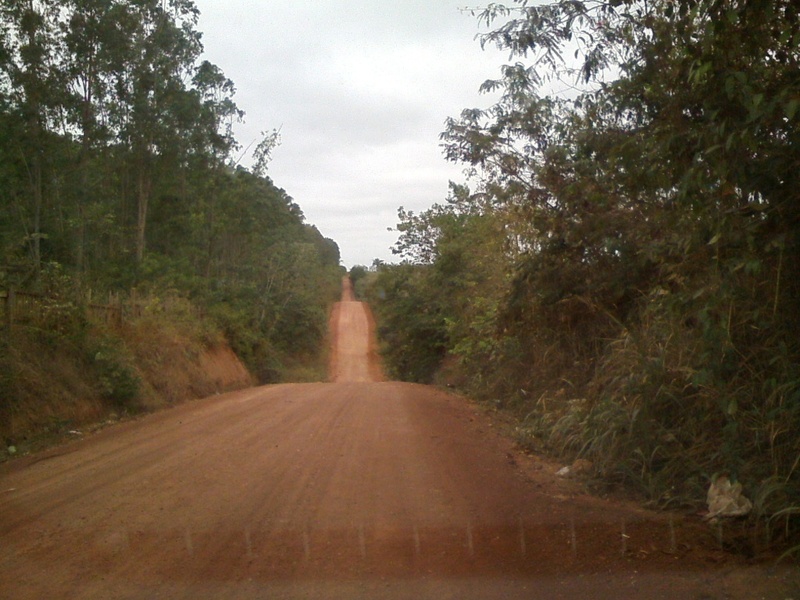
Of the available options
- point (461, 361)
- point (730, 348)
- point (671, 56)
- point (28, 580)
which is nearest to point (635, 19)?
point (671, 56)

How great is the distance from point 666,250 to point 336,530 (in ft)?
19.3

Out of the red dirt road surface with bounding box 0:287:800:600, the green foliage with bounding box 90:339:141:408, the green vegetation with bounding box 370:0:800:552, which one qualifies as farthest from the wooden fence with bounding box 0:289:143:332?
the green vegetation with bounding box 370:0:800:552

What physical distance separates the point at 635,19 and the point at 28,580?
9305mm

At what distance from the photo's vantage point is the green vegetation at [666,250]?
7.05 metres

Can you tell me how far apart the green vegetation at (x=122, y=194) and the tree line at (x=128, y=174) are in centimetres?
6

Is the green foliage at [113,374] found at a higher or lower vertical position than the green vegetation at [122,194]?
lower

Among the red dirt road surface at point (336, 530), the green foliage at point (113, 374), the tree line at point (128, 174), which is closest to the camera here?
the red dirt road surface at point (336, 530)

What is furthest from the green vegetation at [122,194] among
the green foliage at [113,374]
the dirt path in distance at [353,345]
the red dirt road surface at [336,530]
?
the dirt path in distance at [353,345]

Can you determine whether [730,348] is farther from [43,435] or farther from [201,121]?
[201,121]

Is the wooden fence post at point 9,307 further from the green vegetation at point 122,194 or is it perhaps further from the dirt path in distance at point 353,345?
the dirt path in distance at point 353,345

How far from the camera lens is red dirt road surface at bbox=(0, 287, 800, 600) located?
19.5 feet

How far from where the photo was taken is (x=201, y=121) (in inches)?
1341

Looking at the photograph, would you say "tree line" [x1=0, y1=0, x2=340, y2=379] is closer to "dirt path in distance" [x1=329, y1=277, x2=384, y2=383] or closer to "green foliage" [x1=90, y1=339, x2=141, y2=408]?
"green foliage" [x1=90, y1=339, x2=141, y2=408]

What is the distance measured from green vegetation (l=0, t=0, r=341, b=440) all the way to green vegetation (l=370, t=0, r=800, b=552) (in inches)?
366
